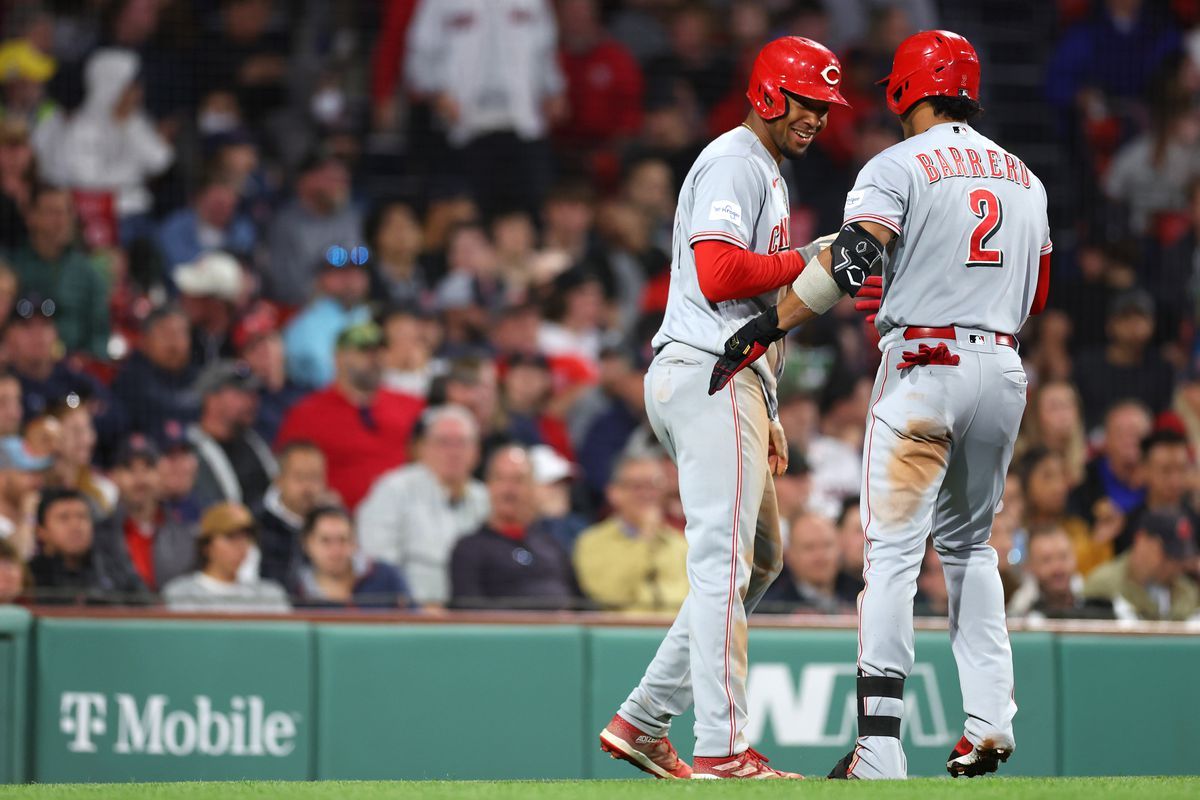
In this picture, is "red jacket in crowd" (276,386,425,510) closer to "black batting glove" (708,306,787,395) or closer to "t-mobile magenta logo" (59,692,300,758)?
"t-mobile magenta logo" (59,692,300,758)

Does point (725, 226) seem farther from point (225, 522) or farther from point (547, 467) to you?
point (547, 467)

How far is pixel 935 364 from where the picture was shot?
473 centimetres

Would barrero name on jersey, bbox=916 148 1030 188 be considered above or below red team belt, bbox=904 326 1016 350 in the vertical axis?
above

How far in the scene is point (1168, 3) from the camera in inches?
472

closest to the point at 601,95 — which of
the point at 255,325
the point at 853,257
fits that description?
the point at 255,325

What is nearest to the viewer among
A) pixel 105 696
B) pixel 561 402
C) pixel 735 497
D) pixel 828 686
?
pixel 735 497

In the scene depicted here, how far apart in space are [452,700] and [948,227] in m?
3.01

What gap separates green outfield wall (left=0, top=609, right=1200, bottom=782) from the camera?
652 cm

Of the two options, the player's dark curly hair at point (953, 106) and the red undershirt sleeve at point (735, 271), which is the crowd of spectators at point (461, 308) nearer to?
the red undershirt sleeve at point (735, 271)

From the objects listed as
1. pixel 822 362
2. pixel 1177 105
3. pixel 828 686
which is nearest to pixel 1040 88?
pixel 1177 105

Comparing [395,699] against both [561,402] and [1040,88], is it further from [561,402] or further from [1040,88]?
[1040,88]

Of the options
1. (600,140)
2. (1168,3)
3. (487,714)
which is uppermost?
(1168,3)

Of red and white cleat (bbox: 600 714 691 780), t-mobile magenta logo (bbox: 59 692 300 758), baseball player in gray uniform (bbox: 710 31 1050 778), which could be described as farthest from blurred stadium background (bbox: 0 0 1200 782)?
baseball player in gray uniform (bbox: 710 31 1050 778)

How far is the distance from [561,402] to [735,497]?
15.9ft
